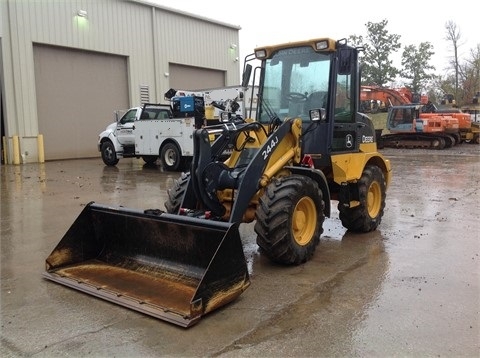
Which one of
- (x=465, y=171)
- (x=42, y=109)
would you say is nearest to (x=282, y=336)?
(x=465, y=171)

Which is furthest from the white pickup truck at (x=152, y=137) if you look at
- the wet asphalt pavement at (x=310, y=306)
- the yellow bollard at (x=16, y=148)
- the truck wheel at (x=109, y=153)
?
the wet asphalt pavement at (x=310, y=306)

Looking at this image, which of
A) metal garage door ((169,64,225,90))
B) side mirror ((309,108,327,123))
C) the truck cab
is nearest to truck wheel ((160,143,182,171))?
the truck cab

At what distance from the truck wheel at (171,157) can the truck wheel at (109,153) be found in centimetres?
264

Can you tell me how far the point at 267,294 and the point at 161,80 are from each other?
20.5 m

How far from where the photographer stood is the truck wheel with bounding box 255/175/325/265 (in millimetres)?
4770

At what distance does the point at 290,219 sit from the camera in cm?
484

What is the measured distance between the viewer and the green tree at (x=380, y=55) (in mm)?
48906

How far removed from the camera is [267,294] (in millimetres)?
4406

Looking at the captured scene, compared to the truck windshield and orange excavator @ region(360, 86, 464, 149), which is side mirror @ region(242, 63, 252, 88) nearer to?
the truck windshield

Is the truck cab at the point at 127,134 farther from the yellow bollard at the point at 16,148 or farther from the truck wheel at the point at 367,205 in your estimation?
the truck wheel at the point at 367,205

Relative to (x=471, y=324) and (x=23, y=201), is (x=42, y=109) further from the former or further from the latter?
(x=471, y=324)

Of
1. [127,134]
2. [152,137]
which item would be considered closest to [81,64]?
[127,134]

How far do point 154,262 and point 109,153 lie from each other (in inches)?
513

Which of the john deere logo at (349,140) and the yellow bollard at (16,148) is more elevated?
the john deere logo at (349,140)
